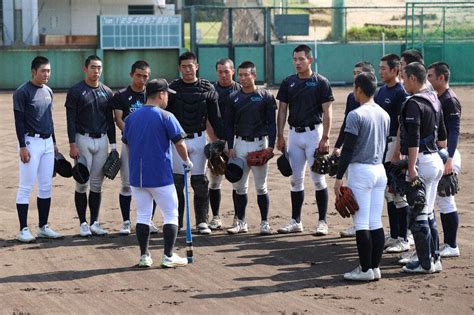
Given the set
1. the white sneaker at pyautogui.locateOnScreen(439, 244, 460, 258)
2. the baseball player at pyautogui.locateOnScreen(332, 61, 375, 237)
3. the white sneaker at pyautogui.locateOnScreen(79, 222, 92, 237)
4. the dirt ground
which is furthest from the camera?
the white sneaker at pyautogui.locateOnScreen(79, 222, 92, 237)

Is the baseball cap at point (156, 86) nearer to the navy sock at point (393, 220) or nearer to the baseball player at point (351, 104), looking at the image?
the baseball player at point (351, 104)

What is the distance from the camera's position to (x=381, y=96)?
10578mm

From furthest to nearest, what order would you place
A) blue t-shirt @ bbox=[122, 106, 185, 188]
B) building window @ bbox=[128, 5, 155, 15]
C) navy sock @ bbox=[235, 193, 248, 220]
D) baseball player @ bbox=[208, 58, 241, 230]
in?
building window @ bbox=[128, 5, 155, 15] < baseball player @ bbox=[208, 58, 241, 230] < navy sock @ bbox=[235, 193, 248, 220] < blue t-shirt @ bbox=[122, 106, 185, 188]

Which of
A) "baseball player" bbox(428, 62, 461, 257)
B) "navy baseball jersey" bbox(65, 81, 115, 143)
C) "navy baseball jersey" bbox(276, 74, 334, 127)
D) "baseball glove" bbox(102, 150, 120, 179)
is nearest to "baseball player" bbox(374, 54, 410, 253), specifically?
"baseball player" bbox(428, 62, 461, 257)

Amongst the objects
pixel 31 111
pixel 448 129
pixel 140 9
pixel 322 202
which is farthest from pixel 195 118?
pixel 140 9

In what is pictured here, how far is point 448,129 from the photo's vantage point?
Result: 9.88 m

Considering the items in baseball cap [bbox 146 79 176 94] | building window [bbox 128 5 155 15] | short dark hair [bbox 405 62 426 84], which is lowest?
baseball cap [bbox 146 79 176 94]

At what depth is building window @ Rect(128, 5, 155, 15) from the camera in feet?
142

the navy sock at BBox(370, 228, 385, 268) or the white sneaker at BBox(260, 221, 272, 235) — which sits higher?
the navy sock at BBox(370, 228, 385, 268)

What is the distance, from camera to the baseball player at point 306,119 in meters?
11.3

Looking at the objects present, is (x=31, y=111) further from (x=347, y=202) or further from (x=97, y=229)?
(x=347, y=202)

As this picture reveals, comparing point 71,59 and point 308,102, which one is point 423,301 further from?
point 71,59

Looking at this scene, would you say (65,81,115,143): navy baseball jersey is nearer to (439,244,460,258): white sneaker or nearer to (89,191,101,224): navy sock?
(89,191,101,224): navy sock

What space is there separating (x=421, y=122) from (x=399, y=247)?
179 cm
